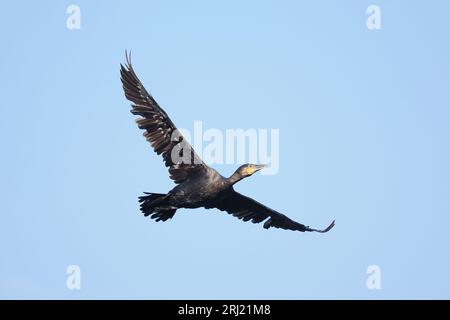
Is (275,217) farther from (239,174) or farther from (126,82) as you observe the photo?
(126,82)

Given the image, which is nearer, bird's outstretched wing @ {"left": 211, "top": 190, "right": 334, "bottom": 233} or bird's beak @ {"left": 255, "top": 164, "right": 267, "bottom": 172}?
bird's beak @ {"left": 255, "top": 164, "right": 267, "bottom": 172}

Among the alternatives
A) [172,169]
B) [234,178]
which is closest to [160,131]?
[172,169]

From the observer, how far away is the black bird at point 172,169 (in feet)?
86.0

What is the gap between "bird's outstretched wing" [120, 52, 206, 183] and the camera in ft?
86.6

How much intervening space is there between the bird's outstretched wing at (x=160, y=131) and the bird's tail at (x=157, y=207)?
22.3 inches

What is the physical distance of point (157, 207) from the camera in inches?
1044

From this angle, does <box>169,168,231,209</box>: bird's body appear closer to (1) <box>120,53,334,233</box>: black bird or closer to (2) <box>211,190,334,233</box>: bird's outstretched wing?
(1) <box>120,53,334,233</box>: black bird

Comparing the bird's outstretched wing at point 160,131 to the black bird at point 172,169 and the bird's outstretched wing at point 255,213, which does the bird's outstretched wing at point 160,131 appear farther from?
the bird's outstretched wing at point 255,213

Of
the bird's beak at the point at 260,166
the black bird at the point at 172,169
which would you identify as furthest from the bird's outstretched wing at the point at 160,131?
the bird's beak at the point at 260,166

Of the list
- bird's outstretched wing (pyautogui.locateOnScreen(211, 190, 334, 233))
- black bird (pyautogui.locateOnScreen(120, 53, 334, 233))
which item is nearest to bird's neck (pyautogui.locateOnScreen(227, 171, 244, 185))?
black bird (pyautogui.locateOnScreen(120, 53, 334, 233))
